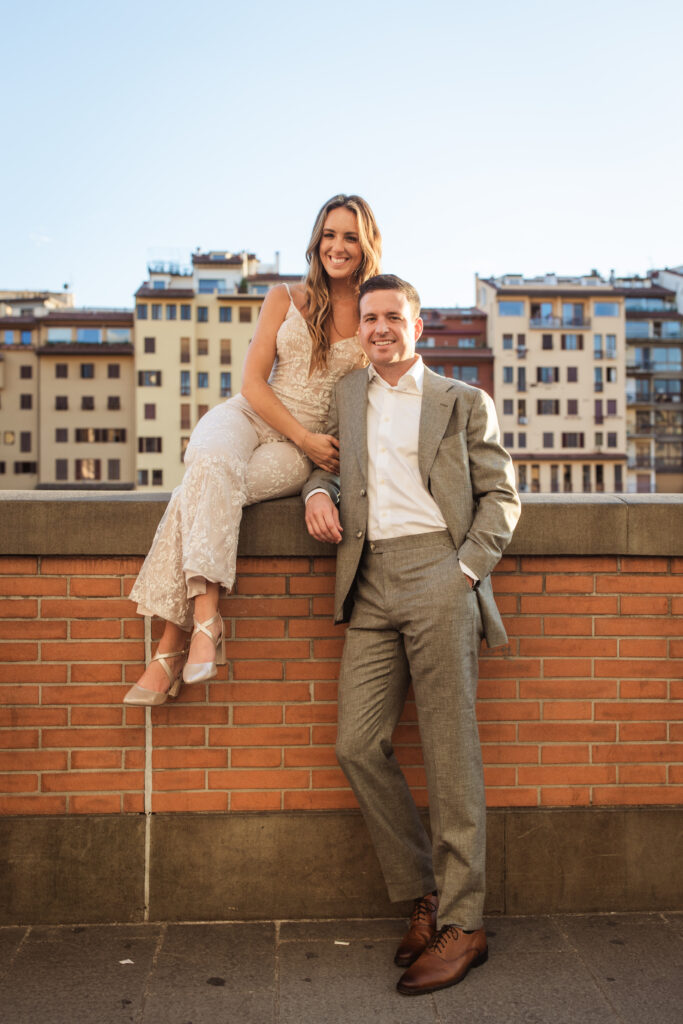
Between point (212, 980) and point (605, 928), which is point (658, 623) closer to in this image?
point (605, 928)

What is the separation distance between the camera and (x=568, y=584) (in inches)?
140

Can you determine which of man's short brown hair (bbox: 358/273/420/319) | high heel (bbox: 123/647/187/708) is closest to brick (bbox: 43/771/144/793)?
high heel (bbox: 123/647/187/708)

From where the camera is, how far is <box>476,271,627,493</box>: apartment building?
81.1 m

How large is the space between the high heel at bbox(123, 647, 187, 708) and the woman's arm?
86 centimetres

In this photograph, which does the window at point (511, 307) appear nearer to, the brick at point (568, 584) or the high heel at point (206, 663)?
the brick at point (568, 584)

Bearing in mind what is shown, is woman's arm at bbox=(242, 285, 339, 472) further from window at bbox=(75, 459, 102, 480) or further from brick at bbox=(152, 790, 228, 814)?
window at bbox=(75, 459, 102, 480)

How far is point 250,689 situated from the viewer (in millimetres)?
3480

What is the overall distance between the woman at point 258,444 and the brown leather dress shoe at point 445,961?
3.65 feet

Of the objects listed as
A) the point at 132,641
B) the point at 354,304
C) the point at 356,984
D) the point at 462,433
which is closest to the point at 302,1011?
the point at 356,984

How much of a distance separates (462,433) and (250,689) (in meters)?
1.22

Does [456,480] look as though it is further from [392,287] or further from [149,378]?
[149,378]

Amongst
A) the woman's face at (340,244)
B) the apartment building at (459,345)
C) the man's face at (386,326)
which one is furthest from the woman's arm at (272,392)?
the apartment building at (459,345)

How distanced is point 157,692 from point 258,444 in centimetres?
101

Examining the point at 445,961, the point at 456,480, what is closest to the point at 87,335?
the point at 456,480
